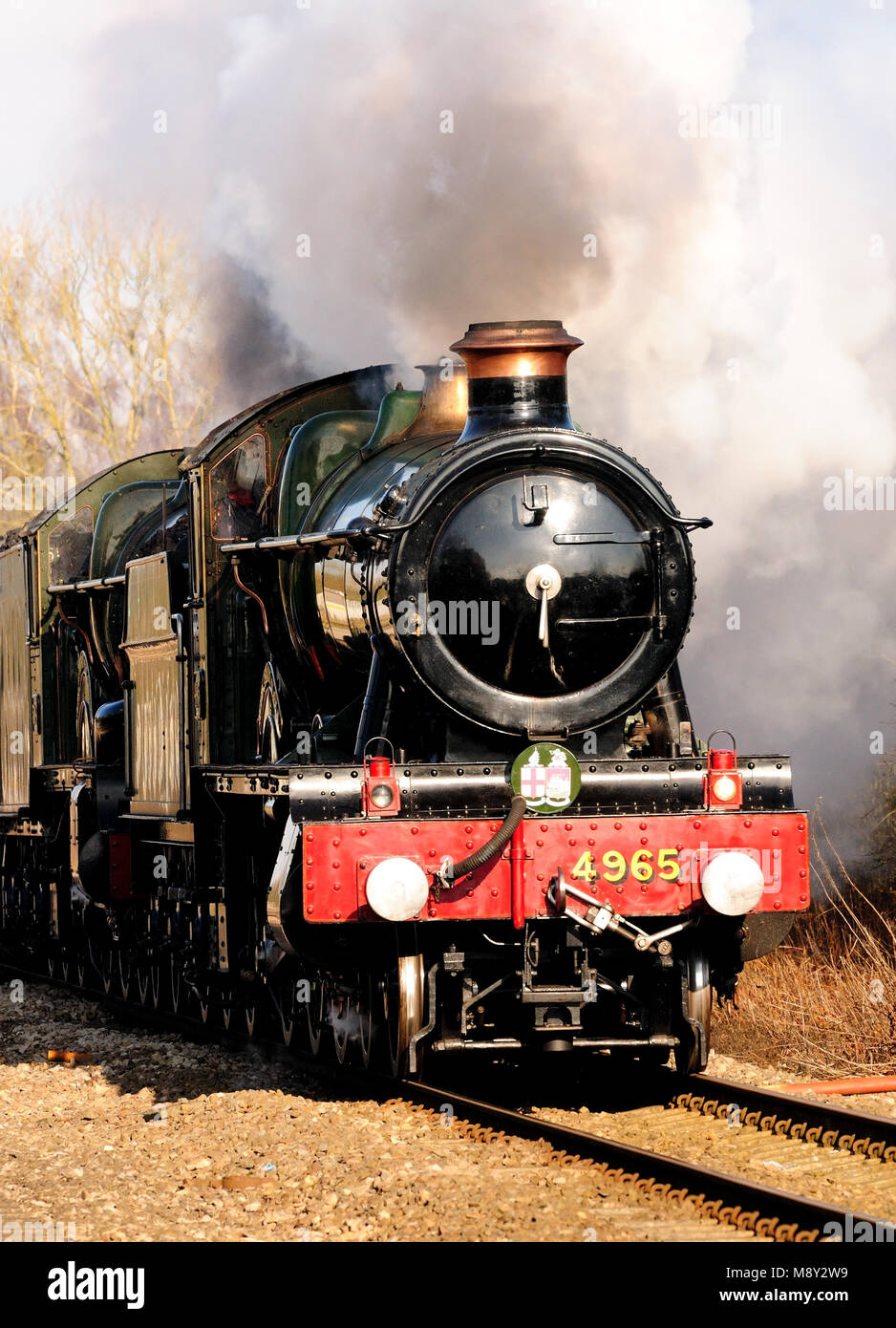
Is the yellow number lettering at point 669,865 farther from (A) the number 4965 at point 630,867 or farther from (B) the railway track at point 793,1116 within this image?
(B) the railway track at point 793,1116

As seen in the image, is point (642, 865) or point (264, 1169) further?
point (642, 865)

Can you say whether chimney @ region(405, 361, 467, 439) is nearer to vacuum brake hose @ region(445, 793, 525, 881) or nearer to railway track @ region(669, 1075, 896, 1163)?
vacuum brake hose @ region(445, 793, 525, 881)

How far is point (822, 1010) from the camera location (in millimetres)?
8719

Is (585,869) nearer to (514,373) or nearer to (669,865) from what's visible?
(669,865)

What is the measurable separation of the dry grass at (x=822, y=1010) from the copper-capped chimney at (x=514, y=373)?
3102mm

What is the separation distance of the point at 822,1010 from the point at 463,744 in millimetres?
2650

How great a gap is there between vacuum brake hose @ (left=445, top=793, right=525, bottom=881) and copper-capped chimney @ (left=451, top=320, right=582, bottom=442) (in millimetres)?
1647

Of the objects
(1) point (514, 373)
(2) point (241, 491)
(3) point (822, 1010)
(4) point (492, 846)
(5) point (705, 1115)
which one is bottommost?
(5) point (705, 1115)

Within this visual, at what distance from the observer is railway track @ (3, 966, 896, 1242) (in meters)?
5.32

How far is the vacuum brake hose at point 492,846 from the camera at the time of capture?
6.77 metres

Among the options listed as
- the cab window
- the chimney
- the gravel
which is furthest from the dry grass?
the cab window

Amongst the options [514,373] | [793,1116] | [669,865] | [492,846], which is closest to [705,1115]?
[793,1116]
